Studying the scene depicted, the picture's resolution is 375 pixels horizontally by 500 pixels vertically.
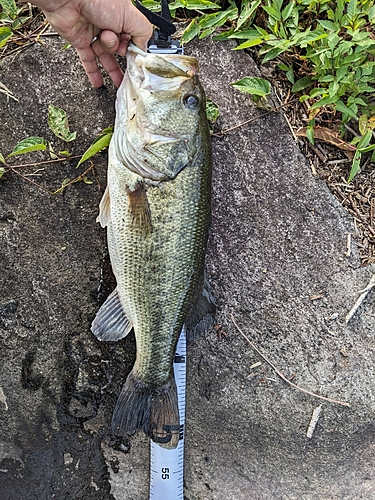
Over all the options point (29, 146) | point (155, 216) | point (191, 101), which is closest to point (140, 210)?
point (155, 216)

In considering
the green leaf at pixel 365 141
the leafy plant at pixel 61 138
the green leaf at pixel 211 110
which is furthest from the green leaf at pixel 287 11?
the leafy plant at pixel 61 138

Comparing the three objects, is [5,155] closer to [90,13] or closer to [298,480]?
[90,13]

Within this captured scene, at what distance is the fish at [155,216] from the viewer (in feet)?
6.91

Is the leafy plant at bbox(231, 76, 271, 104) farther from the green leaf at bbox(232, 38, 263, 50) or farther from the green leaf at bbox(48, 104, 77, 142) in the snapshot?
the green leaf at bbox(48, 104, 77, 142)

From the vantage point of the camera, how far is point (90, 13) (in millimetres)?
2209

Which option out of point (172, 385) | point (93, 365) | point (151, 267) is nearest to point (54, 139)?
point (151, 267)

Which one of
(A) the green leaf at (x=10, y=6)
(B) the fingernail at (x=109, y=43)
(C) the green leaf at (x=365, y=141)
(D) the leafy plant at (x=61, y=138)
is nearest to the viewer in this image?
(B) the fingernail at (x=109, y=43)

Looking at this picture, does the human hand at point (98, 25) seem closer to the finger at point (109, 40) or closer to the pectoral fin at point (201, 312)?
the finger at point (109, 40)

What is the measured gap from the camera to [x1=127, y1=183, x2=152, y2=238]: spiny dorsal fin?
7.03 feet

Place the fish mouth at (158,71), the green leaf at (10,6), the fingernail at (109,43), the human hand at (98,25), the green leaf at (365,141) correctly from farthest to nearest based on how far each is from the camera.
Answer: the green leaf at (365,141), the green leaf at (10,6), the fingernail at (109,43), the human hand at (98,25), the fish mouth at (158,71)

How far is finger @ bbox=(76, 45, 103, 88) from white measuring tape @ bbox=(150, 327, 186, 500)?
1.68 m

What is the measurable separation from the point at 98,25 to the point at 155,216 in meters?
1.09

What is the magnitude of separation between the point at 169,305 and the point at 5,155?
1425 mm

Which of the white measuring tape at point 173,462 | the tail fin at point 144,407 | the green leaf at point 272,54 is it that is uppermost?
the green leaf at point 272,54
